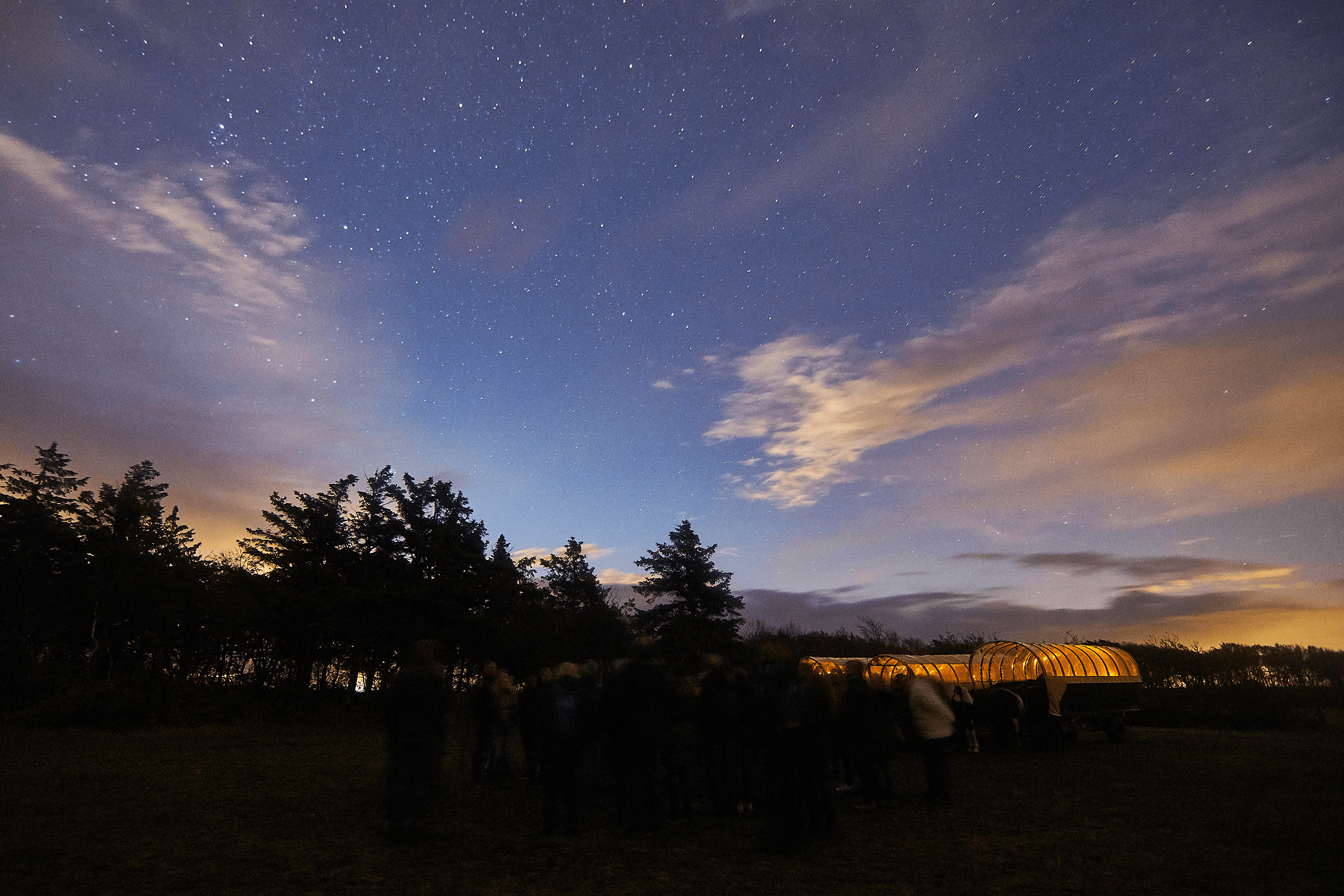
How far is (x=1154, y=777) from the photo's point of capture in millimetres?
12328

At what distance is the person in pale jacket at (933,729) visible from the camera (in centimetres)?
962

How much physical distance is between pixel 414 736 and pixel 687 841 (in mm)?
3169

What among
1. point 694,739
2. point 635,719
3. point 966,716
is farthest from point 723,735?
point 966,716

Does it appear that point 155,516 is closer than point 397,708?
No

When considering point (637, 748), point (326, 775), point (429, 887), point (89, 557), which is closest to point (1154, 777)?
point (637, 748)

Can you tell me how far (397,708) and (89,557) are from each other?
103 feet

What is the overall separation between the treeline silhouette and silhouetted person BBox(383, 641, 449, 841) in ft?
74.1

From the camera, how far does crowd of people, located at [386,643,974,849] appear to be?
25.2ft

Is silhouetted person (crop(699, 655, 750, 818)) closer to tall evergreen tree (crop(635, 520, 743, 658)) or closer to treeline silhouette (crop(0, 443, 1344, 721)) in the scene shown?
treeline silhouette (crop(0, 443, 1344, 721))

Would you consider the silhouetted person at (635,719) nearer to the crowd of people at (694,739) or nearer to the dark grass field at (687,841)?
the crowd of people at (694,739)

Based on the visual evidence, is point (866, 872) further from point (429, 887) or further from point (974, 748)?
point (974, 748)

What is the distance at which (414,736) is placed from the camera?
25.4 ft

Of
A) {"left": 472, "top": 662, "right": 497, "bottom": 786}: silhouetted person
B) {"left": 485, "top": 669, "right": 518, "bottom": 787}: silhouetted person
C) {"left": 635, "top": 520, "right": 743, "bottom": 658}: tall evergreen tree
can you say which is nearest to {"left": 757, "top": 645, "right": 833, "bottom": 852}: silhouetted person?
{"left": 485, "top": 669, "right": 518, "bottom": 787}: silhouetted person

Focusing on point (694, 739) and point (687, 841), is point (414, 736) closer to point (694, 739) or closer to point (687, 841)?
point (687, 841)
